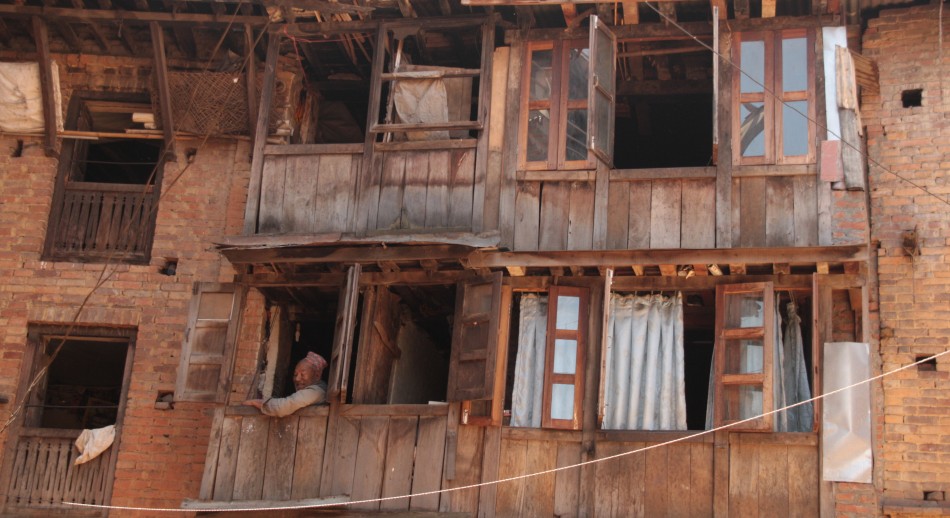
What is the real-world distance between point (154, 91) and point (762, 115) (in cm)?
668

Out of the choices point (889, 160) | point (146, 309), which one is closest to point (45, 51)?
point (146, 309)

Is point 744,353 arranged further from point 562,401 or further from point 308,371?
point 308,371

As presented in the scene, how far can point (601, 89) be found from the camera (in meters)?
12.8

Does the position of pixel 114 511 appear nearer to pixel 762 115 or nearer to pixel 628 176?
pixel 628 176

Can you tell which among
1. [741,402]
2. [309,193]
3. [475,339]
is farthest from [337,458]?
[741,402]

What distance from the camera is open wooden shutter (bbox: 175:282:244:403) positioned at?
1346cm

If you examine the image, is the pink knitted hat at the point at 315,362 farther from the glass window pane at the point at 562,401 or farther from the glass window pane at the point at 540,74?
the glass window pane at the point at 540,74

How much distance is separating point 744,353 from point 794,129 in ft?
7.43

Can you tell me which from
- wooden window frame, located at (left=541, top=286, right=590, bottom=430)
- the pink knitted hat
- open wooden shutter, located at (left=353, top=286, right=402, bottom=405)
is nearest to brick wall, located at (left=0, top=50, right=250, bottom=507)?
the pink knitted hat

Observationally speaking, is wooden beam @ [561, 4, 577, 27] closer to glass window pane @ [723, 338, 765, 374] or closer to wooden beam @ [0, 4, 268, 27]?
wooden beam @ [0, 4, 268, 27]

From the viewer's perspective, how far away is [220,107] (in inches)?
581

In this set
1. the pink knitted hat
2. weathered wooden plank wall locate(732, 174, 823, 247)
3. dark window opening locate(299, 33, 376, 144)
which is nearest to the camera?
weathered wooden plank wall locate(732, 174, 823, 247)

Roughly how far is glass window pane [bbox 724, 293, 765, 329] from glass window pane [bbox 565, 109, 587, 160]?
2.05m

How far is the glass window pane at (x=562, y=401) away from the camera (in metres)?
12.4
